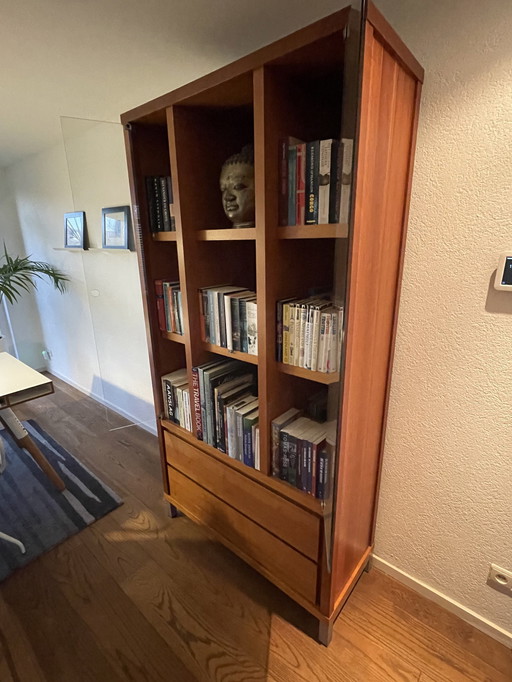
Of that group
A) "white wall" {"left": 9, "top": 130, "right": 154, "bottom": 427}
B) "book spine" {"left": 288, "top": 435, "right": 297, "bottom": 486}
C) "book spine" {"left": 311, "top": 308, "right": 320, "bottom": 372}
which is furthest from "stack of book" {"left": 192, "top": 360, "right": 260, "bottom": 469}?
"white wall" {"left": 9, "top": 130, "right": 154, "bottom": 427}

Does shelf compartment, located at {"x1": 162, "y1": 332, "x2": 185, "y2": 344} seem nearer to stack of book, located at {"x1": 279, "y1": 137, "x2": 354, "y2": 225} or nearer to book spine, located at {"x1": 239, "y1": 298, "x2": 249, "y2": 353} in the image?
book spine, located at {"x1": 239, "y1": 298, "x2": 249, "y2": 353}

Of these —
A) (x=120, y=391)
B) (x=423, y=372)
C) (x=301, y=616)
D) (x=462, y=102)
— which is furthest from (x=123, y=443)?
(x=462, y=102)

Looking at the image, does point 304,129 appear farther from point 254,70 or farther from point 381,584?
point 381,584

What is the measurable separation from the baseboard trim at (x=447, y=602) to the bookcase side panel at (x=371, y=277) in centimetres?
25

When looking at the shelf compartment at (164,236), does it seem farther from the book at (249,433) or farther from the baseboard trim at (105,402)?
the baseboard trim at (105,402)

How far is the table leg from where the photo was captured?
196 cm

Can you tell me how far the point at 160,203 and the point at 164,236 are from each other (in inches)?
5.3

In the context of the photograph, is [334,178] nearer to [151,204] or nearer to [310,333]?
[310,333]

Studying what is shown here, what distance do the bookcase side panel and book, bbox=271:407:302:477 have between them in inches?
9.2

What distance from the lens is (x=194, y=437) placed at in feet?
4.86

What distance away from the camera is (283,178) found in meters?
0.99

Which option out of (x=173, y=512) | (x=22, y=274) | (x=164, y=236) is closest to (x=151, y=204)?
(x=164, y=236)

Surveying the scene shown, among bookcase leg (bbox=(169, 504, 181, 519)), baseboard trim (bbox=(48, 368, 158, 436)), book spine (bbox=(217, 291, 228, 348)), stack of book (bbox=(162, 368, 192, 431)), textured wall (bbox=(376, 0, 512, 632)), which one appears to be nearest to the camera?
textured wall (bbox=(376, 0, 512, 632))

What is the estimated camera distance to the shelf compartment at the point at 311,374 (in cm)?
99
